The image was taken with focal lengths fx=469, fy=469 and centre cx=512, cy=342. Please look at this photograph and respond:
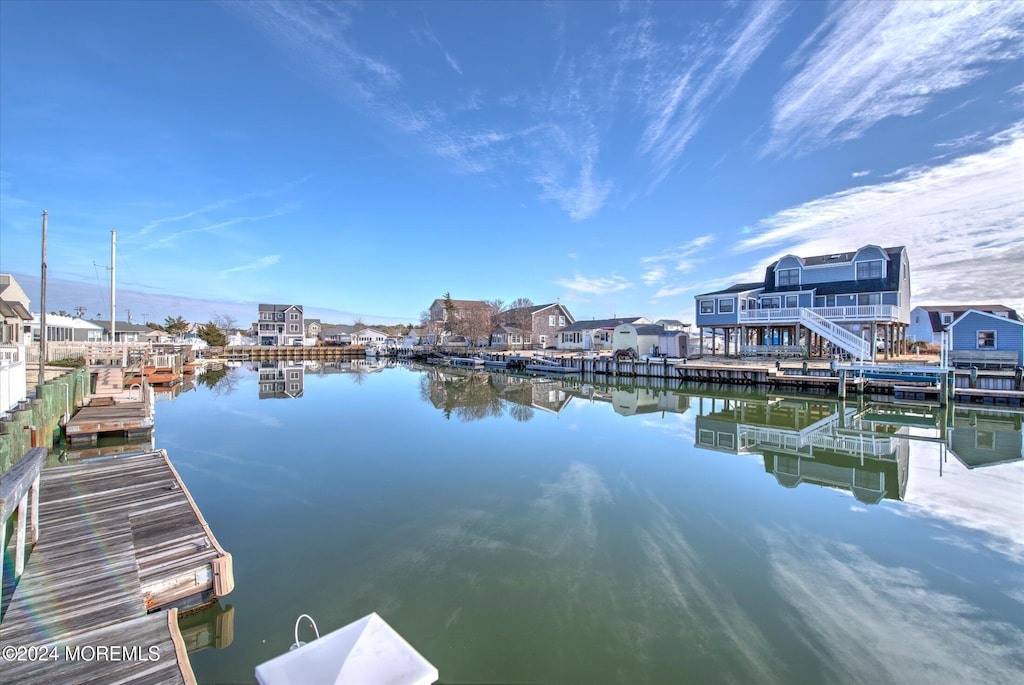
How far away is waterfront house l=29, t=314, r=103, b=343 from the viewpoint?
4009 centimetres

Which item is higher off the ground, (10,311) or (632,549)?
(10,311)

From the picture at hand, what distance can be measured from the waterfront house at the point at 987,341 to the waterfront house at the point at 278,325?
85162 millimetres

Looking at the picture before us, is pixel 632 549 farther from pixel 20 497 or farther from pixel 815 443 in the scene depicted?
pixel 815 443

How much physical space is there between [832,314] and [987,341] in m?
8.45

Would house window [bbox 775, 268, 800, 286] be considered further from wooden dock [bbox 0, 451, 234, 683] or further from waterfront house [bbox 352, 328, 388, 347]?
waterfront house [bbox 352, 328, 388, 347]

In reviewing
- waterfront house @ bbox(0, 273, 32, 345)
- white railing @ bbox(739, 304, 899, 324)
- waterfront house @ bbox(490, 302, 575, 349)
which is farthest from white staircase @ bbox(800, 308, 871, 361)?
waterfront house @ bbox(0, 273, 32, 345)

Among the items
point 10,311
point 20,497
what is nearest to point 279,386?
point 10,311

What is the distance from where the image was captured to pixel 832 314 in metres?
32.1

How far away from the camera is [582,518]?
353 inches

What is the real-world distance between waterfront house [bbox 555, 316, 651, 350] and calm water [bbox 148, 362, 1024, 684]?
132 ft

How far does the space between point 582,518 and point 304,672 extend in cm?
668

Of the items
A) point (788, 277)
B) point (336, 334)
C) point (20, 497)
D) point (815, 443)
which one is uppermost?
point (788, 277)

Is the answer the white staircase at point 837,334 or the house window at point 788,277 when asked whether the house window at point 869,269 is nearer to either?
the house window at point 788,277

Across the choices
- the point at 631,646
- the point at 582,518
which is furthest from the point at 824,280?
the point at 631,646
